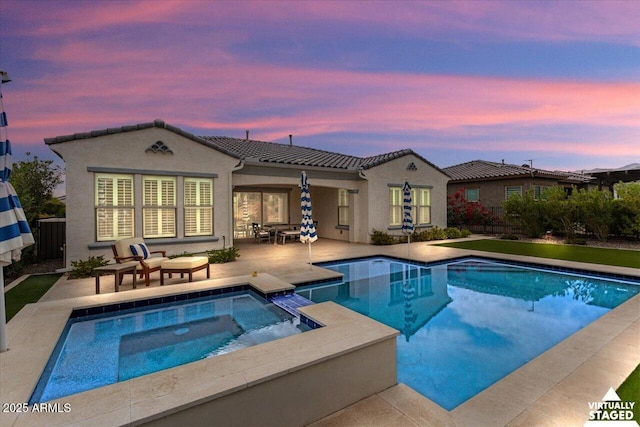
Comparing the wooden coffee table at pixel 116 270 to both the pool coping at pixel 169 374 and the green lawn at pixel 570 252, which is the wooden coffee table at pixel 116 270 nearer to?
the pool coping at pixel 169 374

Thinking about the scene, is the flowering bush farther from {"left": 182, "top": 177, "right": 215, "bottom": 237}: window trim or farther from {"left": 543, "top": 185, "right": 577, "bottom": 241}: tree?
{"left": 182, "top": 177, "right": 215, "bottom": 237}: window trim

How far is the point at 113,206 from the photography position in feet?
33.7

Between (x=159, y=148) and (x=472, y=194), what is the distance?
22259 millimetres

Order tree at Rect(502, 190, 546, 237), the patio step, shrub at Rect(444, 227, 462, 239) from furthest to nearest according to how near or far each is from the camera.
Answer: shrub at Rect(444, 227, 462, 239) < tree at Rect(502, 190, 546, 237) < the patio step

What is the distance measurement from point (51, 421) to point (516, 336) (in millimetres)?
6602

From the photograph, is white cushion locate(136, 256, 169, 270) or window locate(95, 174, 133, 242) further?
window locate(95, 174, 133, 242)

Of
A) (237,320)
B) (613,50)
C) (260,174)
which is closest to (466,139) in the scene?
(613,50)

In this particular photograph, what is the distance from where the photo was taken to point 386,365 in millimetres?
3891

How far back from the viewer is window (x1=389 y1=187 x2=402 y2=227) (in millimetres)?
16984

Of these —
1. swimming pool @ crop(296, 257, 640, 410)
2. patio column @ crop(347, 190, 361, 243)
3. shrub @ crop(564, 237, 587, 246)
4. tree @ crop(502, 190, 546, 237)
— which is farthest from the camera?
tree @ crop(502, 190, 546, 237)

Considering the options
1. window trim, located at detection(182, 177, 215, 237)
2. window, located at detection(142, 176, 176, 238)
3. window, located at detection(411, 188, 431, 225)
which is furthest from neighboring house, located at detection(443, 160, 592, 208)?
window, located at detection(142, 176, 176, 238)

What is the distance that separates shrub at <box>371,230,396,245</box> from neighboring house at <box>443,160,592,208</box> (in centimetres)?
1041

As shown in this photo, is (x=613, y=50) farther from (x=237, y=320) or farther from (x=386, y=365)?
(x=237, y=320)

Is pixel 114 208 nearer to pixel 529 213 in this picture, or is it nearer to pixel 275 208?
pixel 275 208
